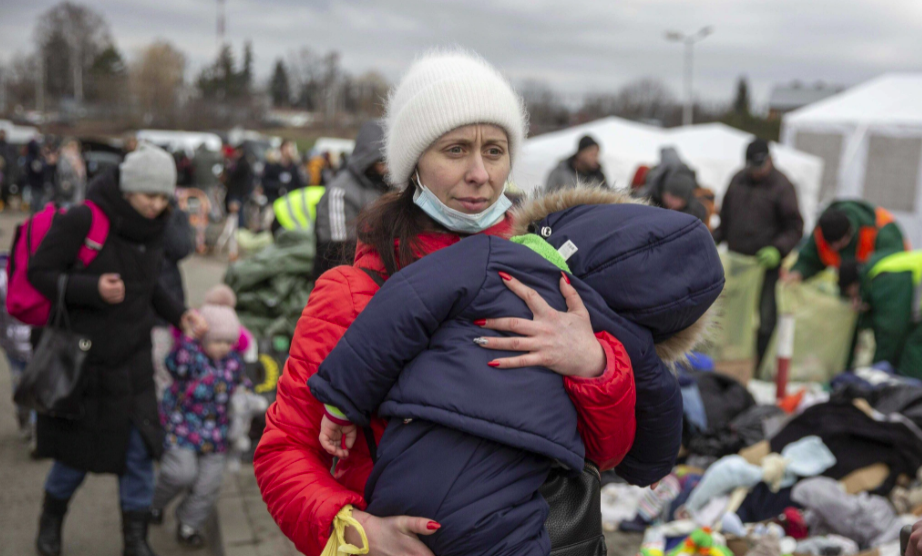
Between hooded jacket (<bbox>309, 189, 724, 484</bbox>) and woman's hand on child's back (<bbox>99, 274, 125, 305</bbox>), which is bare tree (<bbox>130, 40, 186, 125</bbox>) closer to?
woman's hand on child's back (<bbox>99, 274, 125, 305</bbox>)

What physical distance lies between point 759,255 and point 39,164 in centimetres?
1704

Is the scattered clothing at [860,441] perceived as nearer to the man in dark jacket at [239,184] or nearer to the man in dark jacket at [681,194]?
the man in dark jacket at [681,194]

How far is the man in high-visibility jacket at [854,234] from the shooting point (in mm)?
6578

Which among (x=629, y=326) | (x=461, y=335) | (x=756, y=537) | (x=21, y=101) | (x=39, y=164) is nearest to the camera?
(x=461, y=335)

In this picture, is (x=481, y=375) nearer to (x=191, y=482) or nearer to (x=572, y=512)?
(x=572, y=512)

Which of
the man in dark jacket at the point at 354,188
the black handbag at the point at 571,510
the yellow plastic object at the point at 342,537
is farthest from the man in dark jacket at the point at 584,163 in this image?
the yellow plastic object at the point at 342,537

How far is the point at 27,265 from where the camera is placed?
3.62 m

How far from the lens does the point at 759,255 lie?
7070 millimetres

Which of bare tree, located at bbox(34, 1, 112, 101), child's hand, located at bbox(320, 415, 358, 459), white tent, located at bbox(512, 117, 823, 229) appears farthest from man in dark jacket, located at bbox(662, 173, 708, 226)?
bare tree, located at bbox(34, 1, 112, 101)

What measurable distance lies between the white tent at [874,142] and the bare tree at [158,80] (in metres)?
48.6

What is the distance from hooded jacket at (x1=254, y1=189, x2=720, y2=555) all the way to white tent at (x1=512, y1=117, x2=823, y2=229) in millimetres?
13457

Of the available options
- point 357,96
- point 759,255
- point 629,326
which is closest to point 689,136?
point 759,255

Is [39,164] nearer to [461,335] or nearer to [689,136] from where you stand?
[689,136]

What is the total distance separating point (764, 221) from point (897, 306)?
1.65 metres
